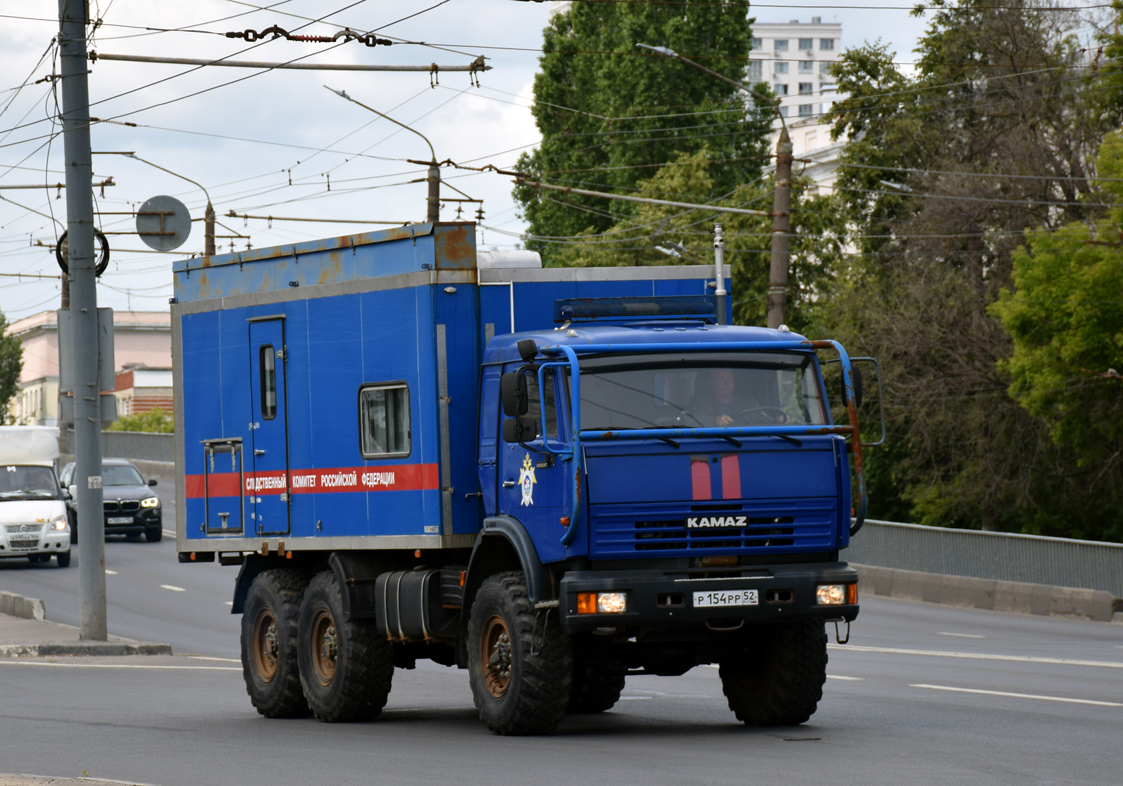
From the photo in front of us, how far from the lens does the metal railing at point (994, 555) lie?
3250cm

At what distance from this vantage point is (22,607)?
26859 millimetres

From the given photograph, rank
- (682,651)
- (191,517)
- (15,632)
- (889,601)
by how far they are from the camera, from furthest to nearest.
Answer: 1. (889,601)
2. (15,632)
3. (191,517)
4. (682,651)

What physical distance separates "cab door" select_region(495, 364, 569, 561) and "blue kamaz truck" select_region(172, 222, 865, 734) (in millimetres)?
21

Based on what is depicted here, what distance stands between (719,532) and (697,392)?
35.4 inches

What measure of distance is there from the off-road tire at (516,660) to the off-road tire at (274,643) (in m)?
2.83

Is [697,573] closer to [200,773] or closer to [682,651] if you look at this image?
[682,651]

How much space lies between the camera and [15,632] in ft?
77.0

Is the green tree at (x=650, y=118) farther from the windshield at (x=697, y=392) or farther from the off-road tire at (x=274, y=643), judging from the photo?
the windshield at (x=697, y=392)

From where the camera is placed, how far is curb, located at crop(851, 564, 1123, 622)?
96.4ft

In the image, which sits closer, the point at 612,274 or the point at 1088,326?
the point at 612,274

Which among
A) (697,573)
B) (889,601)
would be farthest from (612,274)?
(889,601)

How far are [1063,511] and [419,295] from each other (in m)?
33.0

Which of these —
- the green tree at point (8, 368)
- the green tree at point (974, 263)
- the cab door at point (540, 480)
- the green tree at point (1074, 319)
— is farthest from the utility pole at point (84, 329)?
the green tree at point (8, 368)

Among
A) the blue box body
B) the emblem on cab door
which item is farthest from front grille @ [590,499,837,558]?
the emblem on cab door
